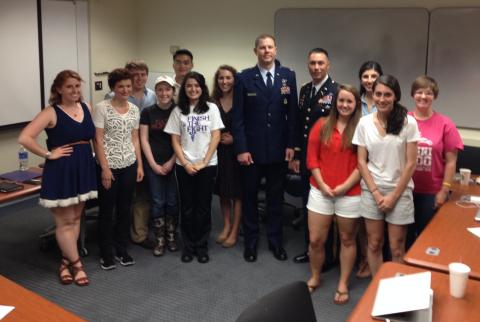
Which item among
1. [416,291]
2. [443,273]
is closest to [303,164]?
[443,273]

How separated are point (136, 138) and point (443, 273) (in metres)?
2.27

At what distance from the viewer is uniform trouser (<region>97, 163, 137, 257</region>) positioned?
3.44m

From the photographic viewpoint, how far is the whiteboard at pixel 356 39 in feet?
14.9

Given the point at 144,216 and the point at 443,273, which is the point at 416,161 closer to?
the point at 443,273

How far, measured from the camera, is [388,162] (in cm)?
276

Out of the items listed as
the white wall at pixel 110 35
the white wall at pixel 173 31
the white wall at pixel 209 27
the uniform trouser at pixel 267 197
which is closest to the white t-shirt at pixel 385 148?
the uniform trouser at pixel 267 197

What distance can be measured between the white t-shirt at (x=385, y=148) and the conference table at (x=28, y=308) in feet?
5.86

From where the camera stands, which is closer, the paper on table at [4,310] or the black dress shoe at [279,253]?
the paper on table at [4,310]

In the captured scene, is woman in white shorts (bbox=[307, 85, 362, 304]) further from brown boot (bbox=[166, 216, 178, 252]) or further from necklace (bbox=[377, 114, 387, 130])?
brown boot (bbox=[166, 216, 178, 252])

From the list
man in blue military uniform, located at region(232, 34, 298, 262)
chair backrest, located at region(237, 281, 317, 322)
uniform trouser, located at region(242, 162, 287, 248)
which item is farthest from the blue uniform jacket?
chair backrest, located at region(237, 281, 317, 322)

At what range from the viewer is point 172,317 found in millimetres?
3023

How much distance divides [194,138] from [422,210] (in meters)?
1.60

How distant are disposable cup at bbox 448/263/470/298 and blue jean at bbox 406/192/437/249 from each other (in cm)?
119

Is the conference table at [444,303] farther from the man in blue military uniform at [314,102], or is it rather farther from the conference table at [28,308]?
the man in blue military uniform at [314,102]
